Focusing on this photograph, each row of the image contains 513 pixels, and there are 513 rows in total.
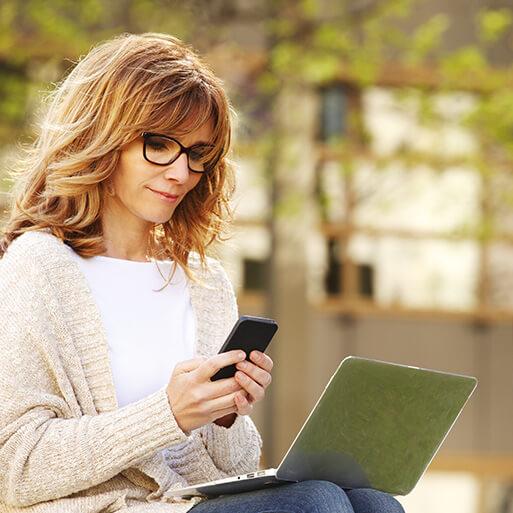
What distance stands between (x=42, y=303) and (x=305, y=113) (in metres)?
7.70

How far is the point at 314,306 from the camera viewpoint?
11.3m

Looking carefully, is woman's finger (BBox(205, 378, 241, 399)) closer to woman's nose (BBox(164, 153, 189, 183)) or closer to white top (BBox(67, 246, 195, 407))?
white top (BBox(67, 246, 195, 407))

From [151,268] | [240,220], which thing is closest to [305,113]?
[240,220]

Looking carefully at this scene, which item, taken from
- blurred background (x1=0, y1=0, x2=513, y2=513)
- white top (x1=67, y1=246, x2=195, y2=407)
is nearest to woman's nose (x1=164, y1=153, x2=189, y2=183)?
white top (x1=67, y1=246, x2=195, y2=407)

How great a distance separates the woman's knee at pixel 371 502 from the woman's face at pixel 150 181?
2.68 feet

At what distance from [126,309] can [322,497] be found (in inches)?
29.7

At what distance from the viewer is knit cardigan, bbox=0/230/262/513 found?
117 inches

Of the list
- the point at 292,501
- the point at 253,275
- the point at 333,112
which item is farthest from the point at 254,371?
the point at 333,112

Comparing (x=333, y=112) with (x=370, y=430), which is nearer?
(x=370, y=430)

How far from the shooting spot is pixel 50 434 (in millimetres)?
2971

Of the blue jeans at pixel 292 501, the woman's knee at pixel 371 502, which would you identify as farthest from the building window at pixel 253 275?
the blue jeans at pixel 292 501

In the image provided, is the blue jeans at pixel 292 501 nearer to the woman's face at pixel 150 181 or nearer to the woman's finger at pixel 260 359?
the woman's finger at pixel 260 359

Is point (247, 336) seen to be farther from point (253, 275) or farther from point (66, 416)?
point (253, 275)

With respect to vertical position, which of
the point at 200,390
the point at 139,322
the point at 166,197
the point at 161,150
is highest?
the point at 161,150
